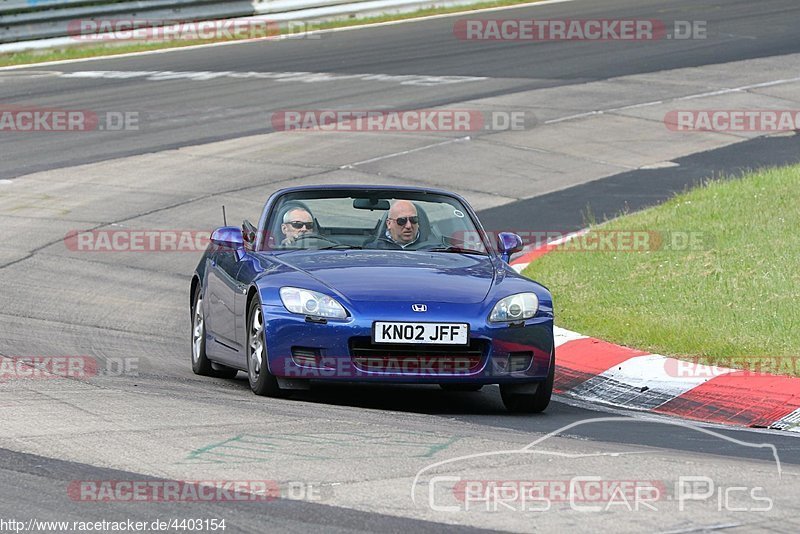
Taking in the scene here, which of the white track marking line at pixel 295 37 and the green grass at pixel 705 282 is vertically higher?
the white track marking line at pixel 295 37

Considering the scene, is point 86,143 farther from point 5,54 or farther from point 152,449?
point 152,449

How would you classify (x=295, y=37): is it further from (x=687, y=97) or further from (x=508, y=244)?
(x=508, y=244)

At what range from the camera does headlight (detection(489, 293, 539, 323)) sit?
8.42 metres

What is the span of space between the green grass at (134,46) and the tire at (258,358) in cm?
2170

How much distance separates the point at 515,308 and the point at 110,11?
950 inches

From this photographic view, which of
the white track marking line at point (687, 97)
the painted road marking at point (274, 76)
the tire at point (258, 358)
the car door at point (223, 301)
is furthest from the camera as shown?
the painted road marking at point (274, 76)

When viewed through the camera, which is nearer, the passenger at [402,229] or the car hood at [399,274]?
the car hood at [399,274]

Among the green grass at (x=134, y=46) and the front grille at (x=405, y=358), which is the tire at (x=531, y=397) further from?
the green grass at (x=134, y=46)

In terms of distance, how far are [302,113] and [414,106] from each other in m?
1.76

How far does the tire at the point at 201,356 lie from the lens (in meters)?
10.2

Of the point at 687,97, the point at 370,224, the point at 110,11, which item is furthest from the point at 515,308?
the point at 110,11

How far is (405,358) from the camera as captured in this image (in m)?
8.23

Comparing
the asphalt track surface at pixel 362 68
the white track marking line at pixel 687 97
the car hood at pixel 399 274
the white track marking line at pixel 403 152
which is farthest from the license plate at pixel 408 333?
the white track marking line at pixel 687 97

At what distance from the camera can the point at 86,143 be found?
2162cm
